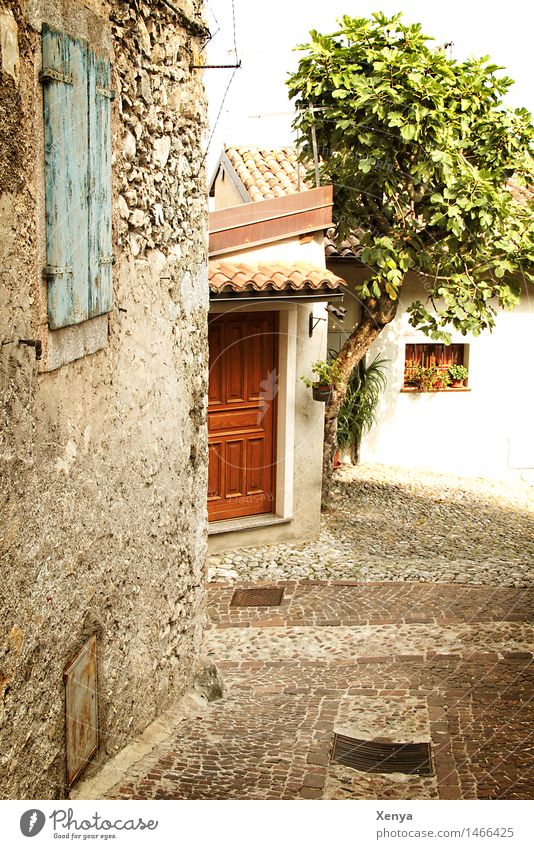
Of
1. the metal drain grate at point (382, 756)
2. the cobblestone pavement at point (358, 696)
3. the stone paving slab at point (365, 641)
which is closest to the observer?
the cobblestone pavement at point (358, 696)

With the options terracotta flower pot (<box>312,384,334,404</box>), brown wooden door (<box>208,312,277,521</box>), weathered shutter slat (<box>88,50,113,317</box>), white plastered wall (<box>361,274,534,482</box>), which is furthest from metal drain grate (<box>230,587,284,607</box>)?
white plastered wall (<box>361,274,534,482</box>)

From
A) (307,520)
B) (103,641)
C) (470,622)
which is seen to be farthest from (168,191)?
(307,520)

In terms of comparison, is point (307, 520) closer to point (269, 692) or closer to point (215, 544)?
point (215, 544)

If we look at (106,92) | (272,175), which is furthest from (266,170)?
(106,92)

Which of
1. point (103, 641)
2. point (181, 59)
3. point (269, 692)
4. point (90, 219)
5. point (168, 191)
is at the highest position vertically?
point (181, 59)

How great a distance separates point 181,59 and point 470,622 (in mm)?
4463

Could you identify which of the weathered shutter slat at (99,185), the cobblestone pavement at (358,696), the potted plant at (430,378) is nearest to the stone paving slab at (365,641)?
the cobblestone pavement at (358,696)

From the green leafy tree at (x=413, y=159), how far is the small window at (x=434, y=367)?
2.25 metres

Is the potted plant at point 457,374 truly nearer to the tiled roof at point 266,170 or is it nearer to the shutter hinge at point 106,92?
the tiled roof at point 266,170

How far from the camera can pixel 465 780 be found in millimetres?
4438

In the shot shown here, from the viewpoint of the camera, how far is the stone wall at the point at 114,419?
2.97 meters

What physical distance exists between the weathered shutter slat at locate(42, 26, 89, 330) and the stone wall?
0.05 metres

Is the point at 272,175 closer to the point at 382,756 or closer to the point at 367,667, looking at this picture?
the point at 367,667

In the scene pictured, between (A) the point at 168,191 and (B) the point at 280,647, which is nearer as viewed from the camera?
(A) the point at 168,191
